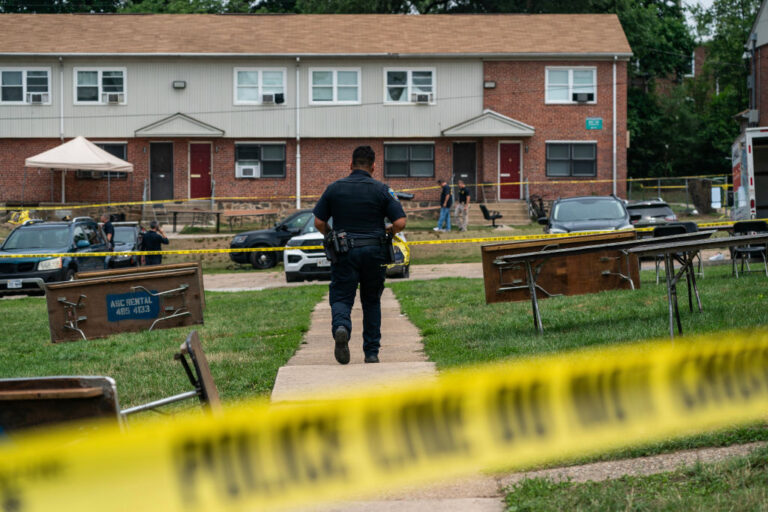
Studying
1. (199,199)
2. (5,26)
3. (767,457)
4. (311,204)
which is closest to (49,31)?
(5,26)

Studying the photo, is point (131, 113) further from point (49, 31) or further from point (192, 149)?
point (49, 31)

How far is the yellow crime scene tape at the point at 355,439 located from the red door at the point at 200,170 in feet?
118

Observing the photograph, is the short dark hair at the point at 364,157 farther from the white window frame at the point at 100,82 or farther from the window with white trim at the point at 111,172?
the white window frame at the point at 100,82

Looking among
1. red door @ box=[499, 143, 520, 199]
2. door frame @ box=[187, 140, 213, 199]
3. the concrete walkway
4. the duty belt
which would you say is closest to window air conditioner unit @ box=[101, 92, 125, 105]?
door frame @ box=[187, 140, 213, 199]

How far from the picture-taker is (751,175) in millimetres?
20125

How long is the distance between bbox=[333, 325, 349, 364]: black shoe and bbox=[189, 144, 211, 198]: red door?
103ft

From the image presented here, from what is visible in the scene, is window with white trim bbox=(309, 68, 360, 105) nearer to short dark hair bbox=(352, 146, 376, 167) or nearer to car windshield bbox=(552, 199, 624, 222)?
car windshield bbox=(552, 199, 624, 222)

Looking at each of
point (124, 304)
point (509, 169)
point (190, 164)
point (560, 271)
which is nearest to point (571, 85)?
point (509, 169)

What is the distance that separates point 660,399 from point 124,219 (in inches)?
1345

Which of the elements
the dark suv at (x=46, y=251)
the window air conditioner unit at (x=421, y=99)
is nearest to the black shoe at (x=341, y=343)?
the dark suv at (x=46, y=251)

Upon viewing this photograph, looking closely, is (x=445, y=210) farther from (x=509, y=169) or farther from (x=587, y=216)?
(x=587, y=216)

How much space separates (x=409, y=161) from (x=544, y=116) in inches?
216

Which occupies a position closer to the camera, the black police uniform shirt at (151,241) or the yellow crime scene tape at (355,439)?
the yellow crime scene tape at (355,439)

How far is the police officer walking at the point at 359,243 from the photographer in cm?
870
